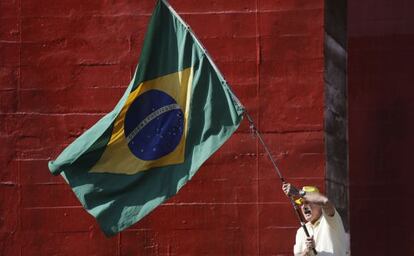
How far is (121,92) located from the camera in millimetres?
10055

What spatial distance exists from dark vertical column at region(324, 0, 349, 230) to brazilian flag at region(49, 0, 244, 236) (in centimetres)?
181

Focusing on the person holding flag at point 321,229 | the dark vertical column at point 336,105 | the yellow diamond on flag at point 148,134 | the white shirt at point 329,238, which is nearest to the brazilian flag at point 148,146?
the yellow diamond on flag at point 148,134

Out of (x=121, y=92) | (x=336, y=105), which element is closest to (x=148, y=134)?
(x=121, y=92)

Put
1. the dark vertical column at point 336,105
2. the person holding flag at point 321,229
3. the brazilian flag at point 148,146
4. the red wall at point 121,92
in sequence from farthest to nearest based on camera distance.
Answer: the dark vertical column at point 336,105
the red wall at point 121,92
the brazilian flag at point 148,146
the person holding flag at point 321,229

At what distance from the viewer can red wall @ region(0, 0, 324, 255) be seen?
388 inches

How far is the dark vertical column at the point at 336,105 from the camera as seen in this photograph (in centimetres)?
1006

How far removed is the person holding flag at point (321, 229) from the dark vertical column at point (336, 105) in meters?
1.47

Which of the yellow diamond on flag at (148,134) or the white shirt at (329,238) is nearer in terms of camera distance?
the white shirt at (329,238)

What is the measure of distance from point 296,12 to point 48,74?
2.14 meters

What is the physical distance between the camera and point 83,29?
33.3 feet

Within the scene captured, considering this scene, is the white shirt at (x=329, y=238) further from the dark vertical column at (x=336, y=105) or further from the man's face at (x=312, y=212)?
the dark vertical column at (x=336, y=105)

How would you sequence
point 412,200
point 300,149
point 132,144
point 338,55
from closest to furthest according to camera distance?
point 132,144 < point 300,149 < point 338,55 < point 412,200

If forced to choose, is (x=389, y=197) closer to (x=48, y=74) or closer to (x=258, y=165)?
(x=258, y=165)

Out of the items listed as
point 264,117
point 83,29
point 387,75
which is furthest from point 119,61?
point 387,75
